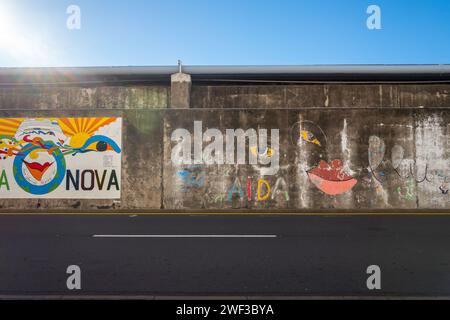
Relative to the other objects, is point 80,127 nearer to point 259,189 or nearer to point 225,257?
point 259,189

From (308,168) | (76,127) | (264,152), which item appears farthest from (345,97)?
(76,127)

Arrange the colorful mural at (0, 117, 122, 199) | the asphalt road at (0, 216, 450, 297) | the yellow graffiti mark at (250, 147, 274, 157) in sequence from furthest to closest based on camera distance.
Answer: the yellow graffiti mark at (250, 147, 274, 157) < the colorful mural at (0, 117, 122, 199) < the asphalt road at (0, 216, 450, 297)

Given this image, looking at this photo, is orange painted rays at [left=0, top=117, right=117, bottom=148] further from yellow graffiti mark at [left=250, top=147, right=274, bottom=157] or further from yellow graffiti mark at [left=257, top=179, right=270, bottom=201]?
yellow graffiti mark at [left=257, top=179, right=270, bottom=201]

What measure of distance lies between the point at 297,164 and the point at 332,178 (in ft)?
4.25

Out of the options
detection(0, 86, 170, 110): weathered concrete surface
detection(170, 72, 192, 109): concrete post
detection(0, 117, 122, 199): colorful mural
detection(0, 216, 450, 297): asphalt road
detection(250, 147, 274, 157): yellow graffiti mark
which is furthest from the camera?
detection(0, 86, 170, 110): weathered concrete surface

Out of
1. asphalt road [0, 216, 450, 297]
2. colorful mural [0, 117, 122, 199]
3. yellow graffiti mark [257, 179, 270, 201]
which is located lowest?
asphalt road [0, 216, 450, 297]

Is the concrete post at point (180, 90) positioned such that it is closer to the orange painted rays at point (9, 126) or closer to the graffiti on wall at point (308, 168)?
the graffiti on wall at point (308, 168)

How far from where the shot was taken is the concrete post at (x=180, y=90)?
45.0ft

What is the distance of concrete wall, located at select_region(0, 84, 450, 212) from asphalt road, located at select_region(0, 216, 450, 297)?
11.2 feet

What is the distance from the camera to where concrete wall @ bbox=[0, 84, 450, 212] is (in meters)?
12.7

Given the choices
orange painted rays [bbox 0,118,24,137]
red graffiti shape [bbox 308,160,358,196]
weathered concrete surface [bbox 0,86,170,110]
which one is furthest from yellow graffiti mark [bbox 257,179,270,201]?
orange painted rays [bbox 0,118,24,137]

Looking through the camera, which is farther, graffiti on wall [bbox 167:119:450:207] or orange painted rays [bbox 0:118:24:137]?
orange painted rays [bbox 0:118:24:137]

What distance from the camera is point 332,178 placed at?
1285cm

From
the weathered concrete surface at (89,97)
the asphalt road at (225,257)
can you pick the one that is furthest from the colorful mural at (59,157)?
the asphalt road at (225,257)
